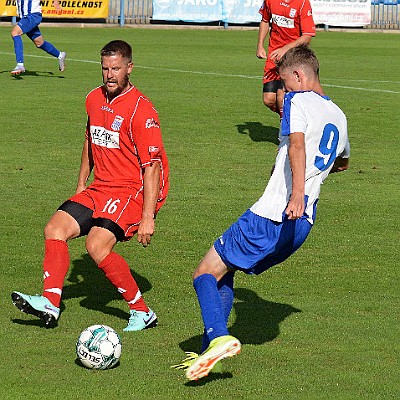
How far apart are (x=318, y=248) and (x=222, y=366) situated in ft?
10.8

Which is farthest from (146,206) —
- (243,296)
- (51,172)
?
(51,172)

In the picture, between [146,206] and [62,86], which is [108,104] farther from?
[62,86]

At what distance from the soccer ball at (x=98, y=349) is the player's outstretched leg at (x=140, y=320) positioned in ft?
2.07

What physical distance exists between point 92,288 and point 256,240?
2.25 m

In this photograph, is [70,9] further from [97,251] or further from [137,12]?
[97,251]

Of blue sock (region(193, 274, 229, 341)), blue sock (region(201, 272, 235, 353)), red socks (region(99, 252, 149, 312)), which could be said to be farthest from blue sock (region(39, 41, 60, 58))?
blue sock (region(193, 274, 229, 341))

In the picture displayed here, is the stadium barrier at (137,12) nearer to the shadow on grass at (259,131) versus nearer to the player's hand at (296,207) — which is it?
the shadow on grass at (259,131)

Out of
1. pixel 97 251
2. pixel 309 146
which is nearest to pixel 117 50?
pixel 97 251

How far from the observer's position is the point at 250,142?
14.8 m

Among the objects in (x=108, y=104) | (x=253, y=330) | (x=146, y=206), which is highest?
(x=108, y=104)

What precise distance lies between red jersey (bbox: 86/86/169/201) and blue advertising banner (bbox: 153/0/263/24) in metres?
29.4

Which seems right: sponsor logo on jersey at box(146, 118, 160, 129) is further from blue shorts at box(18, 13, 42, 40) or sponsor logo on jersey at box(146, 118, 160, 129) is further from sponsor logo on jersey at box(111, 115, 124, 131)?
blue shorts at box(18, 13, 42, 40)

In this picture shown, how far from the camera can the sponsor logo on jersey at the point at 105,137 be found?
728 cm

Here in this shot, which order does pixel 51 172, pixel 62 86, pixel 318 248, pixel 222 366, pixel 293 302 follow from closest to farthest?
pixel 222 366 < pixel 293 302 < pixel 318 248 < pixel 51 172 < pixel 62 86
